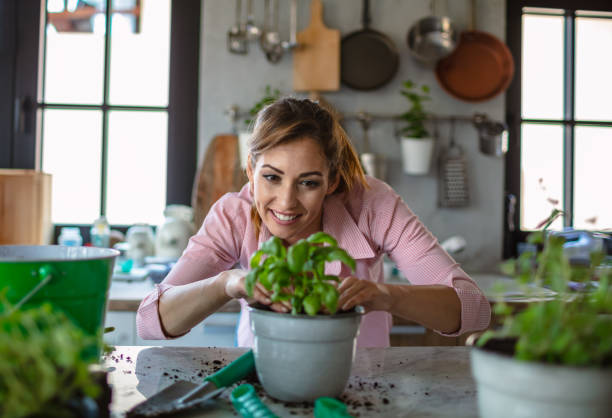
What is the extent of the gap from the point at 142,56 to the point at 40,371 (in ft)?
8.21

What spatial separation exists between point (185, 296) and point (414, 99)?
1.80 meters

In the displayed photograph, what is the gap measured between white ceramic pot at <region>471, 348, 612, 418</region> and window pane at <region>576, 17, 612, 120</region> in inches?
107

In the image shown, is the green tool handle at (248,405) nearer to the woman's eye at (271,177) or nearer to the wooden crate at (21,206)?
the woman's eye at (271,177)

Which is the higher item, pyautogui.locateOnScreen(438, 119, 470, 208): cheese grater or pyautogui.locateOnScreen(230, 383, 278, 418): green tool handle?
pyautogui.locateOnScreen(438, 119, 470, 208): cheese grater

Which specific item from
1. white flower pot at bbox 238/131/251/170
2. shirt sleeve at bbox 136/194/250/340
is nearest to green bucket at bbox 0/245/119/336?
shirt sleeve at bbox 136/194/250/340

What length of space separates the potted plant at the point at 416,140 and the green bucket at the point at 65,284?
2.04m

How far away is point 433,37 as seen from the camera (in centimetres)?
253

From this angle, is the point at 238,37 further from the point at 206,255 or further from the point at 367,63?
the point at 206,255

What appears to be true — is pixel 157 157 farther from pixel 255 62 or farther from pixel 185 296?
pixel 185 296

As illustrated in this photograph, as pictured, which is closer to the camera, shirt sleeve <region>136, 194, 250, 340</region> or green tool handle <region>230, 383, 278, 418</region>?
green tool handle <region>230, 383, 278, 418</region>

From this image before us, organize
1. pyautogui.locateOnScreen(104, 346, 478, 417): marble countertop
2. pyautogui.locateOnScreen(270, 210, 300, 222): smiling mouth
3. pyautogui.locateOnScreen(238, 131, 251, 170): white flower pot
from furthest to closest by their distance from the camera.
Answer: pyautogui.locateOnScreen(238, 131, 251, 170): white flower pot < pyautogui.locateOnScreen(270, 210, 300, 222): smiling mouth < pyautogui.locateOnScreen(104, 346, 478, 417): marble countertop

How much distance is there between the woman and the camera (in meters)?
1.12

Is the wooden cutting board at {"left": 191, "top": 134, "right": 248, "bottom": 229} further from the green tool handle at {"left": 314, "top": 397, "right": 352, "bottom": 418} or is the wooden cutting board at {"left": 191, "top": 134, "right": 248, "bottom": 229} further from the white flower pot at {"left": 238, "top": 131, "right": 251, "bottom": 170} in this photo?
the green tool handle at {"left": 314, "top": 397, "right": 352, "bottom": 418}

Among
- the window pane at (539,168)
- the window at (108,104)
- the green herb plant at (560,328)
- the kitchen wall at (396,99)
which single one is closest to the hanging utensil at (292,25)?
the kitchen wall at (396,99)
